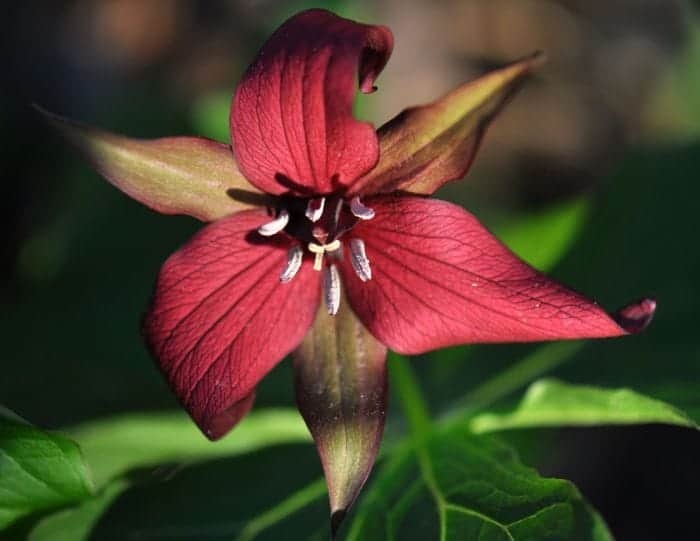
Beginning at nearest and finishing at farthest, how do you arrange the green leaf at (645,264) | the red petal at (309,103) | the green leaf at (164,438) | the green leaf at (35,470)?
the red petal at (309,103), the green leaf at (35,470), the green leaf at (164,438), the green leaf at (645,264)

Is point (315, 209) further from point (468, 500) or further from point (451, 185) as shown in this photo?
point (451, 185)

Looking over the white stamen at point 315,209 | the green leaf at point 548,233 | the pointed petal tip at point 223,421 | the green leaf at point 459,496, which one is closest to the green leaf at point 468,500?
the green leaf at point 459,496

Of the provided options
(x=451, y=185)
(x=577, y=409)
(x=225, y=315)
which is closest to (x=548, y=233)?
(x=451, y=185)

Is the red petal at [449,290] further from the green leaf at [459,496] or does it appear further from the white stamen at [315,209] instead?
the green leaf at [459,496]

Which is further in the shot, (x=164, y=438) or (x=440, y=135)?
(x=164, y=438)

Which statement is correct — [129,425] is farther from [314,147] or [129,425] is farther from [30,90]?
[30,90]

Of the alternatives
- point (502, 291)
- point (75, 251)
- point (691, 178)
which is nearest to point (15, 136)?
point (75, 251)

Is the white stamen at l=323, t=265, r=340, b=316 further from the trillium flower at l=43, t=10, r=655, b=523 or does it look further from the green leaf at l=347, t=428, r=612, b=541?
the green leaf at l=347, t=428, r=612, b=541
